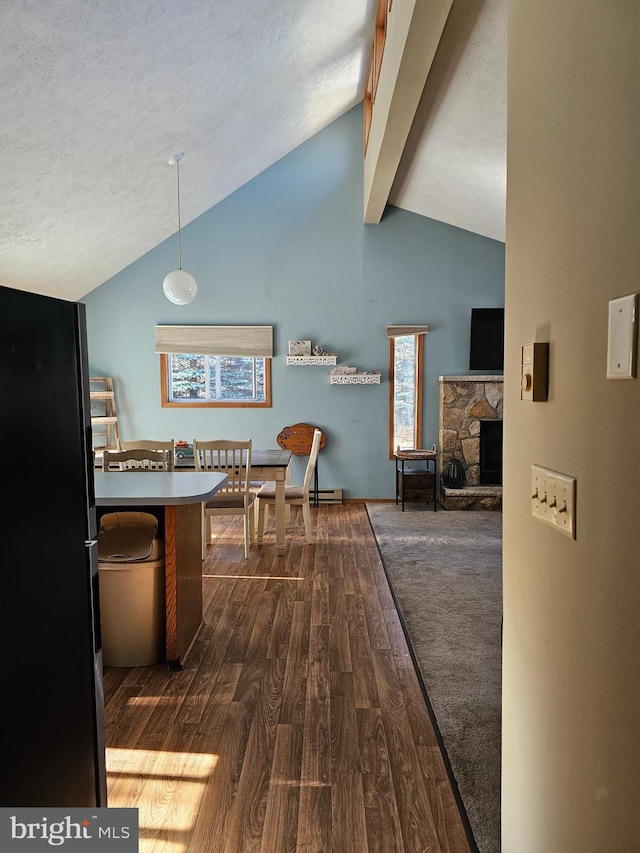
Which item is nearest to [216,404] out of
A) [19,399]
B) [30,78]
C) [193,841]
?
[30,78]

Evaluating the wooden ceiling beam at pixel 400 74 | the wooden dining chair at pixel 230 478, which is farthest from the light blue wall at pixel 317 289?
the wooden dining chair at pixel 230 478

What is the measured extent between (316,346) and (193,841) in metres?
5.67

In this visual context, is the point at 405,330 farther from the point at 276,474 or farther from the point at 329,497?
the point at 276,474

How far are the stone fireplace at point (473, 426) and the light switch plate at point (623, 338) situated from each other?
5.97 metres

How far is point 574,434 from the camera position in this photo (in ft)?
3.55

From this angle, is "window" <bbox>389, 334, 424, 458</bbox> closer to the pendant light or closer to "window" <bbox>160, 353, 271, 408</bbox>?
"window" <bbox>160, 353, 271, 408</bbox>

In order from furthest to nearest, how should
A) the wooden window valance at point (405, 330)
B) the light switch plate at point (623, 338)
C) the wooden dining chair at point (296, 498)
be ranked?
the wooden window valance at point (405, 330) < the wooden dining chair at point (296, 498) < the light switch plate at point (623, 338)

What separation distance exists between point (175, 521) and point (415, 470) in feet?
14.4

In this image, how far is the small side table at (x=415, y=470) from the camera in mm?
6617

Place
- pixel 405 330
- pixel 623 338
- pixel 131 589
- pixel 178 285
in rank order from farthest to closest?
pixel 405 330 → pixel 178 285 → pixel 131 589 → pixel 623 338

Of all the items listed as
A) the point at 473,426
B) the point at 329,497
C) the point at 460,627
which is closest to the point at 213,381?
the point at 329,497

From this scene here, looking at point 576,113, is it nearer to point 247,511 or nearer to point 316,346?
point 247,511

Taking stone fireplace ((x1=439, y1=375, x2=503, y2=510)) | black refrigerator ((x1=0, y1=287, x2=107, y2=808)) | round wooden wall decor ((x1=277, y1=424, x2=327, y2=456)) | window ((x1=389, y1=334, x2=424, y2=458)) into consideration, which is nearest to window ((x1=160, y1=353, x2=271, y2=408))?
round wooden wall decor ((x1=277, y1=424, x2=327, y2=456))

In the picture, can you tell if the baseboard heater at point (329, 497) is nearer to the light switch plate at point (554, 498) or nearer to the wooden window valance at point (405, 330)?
the wooden window valance at point (405, 330)
